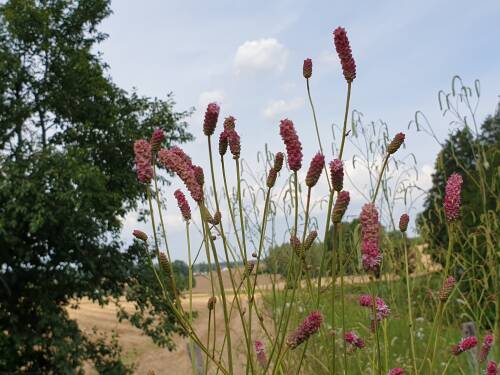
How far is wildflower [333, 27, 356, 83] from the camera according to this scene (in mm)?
1136

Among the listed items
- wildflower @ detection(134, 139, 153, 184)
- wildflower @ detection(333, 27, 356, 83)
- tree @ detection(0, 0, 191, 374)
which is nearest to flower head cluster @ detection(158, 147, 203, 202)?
wildflower @ detection(134, 139, 153, 184)

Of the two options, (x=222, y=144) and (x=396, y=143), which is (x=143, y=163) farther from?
(x=396, y=143)

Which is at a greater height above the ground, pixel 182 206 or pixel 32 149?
pixel 32 149

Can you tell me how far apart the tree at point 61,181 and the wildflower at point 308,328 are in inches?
298

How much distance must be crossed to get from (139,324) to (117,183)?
228 centimetres

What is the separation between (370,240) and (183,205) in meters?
0.45

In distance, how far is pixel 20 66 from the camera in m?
9.87

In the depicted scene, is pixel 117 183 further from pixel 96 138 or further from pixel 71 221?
pixel 71 221

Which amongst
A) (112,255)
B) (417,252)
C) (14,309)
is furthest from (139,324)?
(417,252)

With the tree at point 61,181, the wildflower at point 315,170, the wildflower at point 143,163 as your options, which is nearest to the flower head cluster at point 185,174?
the wildflower at point 143,163

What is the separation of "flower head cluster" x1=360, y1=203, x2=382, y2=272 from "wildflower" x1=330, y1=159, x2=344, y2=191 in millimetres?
70

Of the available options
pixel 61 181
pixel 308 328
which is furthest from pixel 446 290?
pixel 61 181

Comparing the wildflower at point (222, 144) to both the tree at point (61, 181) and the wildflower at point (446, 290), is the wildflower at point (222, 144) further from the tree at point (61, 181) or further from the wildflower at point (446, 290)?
the tree at point (61, 181)

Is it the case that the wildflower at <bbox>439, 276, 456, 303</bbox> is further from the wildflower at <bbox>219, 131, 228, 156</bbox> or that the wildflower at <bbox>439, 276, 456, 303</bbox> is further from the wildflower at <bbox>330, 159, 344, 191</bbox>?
the wildflower at <bbox>219, 131, 228, 156</bbox>
